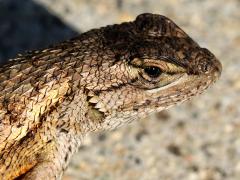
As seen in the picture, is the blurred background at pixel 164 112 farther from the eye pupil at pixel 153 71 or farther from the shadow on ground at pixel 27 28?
the eye pupil at pixel 153 71

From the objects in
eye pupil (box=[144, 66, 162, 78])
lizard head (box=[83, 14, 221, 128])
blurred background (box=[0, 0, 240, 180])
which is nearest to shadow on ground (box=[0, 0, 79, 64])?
blurred background (box=[0, 0, 240, 180])

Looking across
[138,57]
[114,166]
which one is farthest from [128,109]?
[114,166]

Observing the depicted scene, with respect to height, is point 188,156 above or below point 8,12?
below

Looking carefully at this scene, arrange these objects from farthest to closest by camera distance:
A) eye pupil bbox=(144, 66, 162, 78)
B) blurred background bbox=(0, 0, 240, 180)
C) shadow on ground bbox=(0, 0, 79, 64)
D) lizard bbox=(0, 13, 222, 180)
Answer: shadow on ground bbox=(0, 0, 79, 64) → blurred background bbox=(0, 0, 240, 180) → eye pupil bbox=(144, 66, 162, 78) → lizard bbox=(0, 13, 222, 180)

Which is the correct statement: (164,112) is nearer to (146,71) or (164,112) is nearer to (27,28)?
(27,28)

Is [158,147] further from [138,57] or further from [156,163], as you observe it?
[138,57]

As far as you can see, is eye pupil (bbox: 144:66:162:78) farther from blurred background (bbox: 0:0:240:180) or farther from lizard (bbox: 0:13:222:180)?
blurred background (bbox: 0:0:240:180)
